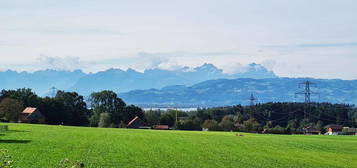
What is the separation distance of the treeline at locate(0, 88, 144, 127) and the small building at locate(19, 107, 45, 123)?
197 cm

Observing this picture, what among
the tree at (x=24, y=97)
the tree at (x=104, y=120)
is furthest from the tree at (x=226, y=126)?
the tree at (x=24, y=97)

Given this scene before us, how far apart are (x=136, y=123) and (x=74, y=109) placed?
60.0ft

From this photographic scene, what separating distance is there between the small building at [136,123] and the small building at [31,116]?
→ 2437 centimetres

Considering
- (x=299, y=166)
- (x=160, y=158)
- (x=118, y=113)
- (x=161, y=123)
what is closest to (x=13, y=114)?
(x=118, y=113)

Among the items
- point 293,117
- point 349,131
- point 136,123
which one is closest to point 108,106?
point 136,123

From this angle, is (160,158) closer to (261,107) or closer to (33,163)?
(33,163)

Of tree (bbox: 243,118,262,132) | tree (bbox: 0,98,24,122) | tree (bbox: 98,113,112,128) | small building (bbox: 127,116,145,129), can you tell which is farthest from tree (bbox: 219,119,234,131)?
tree (bbox: 0,98,24,122)

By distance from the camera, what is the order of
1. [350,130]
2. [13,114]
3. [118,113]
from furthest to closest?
1. [350,130]
2. [118,113]
3. [13,114]

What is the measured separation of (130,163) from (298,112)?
16707 centimetres

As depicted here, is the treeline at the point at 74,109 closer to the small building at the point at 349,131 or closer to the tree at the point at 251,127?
the tree at the point at 251,127

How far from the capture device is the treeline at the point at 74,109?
129m

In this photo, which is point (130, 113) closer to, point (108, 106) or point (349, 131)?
point (108, 106)

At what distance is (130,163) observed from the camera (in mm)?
35406

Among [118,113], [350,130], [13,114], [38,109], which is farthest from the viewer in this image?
[350,130]
